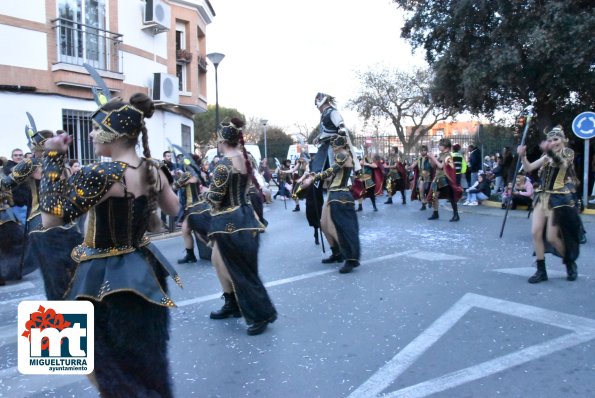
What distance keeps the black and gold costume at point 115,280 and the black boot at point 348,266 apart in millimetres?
4283

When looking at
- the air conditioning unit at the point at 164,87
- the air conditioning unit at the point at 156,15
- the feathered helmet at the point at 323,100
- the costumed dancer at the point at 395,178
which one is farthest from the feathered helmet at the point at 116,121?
the air conditioning unit at the point at 164,87

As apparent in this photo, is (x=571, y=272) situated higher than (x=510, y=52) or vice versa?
(x=510, y=52)

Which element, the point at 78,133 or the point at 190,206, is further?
the point at 78,133

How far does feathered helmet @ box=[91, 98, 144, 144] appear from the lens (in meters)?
2.67

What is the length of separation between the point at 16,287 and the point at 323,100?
15.1ft

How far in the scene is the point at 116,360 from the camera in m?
2.54

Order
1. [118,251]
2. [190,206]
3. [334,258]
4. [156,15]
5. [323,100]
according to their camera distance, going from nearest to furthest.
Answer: [118,251] < [323,100] < [334,258] < [190,206] < [156,15]

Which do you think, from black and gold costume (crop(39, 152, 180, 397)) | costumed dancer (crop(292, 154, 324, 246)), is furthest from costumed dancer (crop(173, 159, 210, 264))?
black and gold costume (crop(39, 152, 180, 397))

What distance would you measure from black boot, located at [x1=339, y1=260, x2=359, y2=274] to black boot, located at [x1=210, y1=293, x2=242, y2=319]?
205 cm

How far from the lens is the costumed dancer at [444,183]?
40.1 ft

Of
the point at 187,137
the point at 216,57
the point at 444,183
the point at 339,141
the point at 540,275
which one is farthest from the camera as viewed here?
the point at 187,137

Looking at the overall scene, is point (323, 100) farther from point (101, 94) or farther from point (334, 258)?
point (101, 94)

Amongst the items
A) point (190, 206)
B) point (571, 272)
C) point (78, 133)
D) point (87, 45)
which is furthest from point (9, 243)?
point (87, 45)

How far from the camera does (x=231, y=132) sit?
467 cm
